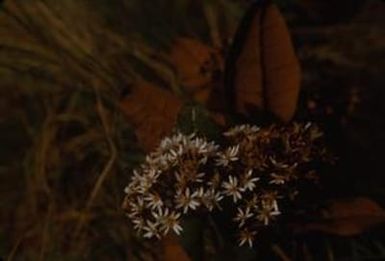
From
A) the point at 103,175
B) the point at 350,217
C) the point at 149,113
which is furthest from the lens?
the point at 103,175

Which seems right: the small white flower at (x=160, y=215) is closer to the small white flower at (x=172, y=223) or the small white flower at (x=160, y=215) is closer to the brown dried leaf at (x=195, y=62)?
the small white flower at (x=172, y=223)

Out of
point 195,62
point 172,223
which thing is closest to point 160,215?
point 172,223

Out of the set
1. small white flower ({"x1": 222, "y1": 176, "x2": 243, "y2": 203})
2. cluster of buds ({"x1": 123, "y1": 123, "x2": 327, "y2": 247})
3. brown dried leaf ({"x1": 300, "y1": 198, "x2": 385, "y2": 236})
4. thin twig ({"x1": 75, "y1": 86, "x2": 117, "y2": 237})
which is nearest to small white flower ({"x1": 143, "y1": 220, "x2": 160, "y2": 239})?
cluster of buds ({"x1": 123, "y1": 123, "x2": 327, "y2": 247})

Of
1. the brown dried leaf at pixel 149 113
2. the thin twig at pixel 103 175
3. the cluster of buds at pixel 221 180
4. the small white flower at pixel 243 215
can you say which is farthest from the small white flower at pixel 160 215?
the thin twig at pixel 103 175

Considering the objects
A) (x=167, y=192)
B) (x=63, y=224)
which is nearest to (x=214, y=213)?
(x=167, y=192)

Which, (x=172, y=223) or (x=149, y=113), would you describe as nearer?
(x=172, y=223)

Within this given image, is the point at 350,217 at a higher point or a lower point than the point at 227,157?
lower

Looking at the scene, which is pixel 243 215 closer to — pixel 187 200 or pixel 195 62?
pixel 187 200
